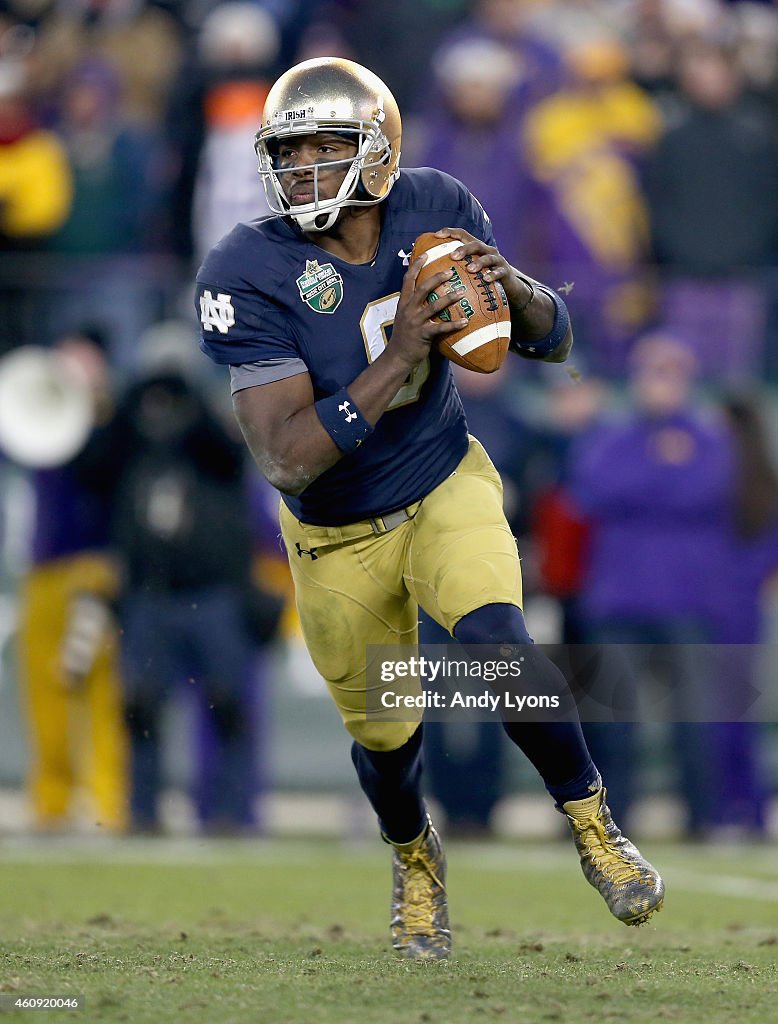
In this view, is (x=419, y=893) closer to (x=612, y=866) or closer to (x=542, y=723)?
(x=612, y=866)

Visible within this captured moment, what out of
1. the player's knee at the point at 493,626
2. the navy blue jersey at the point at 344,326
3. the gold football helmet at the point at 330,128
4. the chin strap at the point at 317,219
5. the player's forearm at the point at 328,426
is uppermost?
the gold football helmet at the point at 330,128

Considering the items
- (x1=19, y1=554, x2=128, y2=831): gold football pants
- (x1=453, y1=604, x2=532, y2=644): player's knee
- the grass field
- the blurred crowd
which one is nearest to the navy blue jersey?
(x1=453, y1=604, x2=532, y2=644): player's knee

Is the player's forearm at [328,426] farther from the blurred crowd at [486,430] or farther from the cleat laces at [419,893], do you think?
the blurred crowd at [486,430]

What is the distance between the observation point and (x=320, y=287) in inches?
190

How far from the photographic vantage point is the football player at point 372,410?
4676 mm

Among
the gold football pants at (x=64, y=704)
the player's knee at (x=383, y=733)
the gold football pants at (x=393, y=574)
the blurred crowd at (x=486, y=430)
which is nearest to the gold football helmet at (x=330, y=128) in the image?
the gold football pants at (x=393, y=574)

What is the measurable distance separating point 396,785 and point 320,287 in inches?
59.3

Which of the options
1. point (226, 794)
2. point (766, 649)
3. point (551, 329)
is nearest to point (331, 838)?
point (226, 794)

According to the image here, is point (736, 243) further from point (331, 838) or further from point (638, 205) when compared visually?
point (331, 838)

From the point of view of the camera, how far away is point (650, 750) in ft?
29.6

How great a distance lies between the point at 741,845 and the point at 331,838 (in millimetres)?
2017

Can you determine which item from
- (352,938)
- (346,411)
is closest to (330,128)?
(346,411)

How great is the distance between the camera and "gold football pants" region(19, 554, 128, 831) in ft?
28.7

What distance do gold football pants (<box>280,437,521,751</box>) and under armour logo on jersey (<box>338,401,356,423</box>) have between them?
494mm
